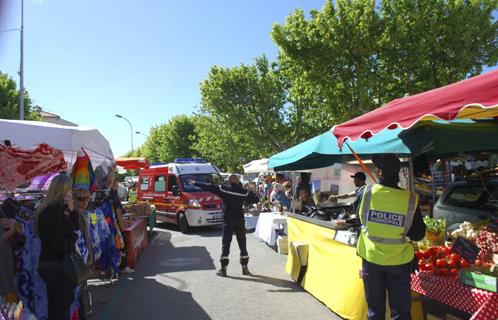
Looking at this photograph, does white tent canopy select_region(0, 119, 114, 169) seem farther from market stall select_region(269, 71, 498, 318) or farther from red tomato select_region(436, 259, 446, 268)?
red tomato select_region(436, 259, 446, 268)

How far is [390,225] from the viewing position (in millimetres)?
3750

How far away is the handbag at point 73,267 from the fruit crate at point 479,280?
3.46 metres

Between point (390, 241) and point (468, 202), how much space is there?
4.90m

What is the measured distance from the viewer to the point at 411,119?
381 cm

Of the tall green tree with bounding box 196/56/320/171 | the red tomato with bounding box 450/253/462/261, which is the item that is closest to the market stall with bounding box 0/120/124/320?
the red tomato with bounding box 450/253/462/261

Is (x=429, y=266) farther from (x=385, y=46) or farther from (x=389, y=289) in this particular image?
(x=385, y=46)

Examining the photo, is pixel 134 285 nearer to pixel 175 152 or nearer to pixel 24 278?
pixel 24 278

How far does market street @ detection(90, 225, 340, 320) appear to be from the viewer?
5.65m

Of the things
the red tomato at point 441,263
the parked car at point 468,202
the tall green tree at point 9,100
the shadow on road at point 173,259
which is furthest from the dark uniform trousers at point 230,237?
the tall green tree at point 9,100

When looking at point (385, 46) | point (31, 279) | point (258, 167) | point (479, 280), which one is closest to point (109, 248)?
point (31, 279)

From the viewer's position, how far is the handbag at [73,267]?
390 centimetres

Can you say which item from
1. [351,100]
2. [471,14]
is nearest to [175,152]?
[351,100]

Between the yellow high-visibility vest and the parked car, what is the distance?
12.8 ft

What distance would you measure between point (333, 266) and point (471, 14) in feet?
46.8
